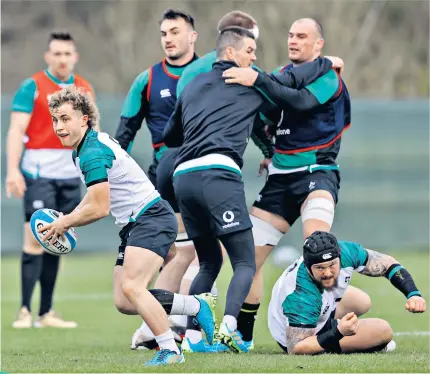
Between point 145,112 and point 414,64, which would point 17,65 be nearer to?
point 414,64

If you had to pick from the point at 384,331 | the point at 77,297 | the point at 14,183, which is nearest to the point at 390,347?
the point at 384,331

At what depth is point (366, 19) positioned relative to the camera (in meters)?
25.8

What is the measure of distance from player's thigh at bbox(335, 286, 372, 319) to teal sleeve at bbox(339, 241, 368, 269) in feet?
1.23

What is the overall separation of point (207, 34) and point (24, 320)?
15.3m

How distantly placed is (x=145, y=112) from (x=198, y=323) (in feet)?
7.57

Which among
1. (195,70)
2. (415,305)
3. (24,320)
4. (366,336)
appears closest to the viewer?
(415,305)

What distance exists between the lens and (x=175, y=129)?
8.29 metres

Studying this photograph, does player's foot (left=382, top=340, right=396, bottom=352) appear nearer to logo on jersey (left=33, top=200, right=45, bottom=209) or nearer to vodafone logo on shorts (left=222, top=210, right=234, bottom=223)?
vodafone logo on shorts (left=222, top=210, right=234, bottom=223)

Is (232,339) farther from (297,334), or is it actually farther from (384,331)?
(384,331)

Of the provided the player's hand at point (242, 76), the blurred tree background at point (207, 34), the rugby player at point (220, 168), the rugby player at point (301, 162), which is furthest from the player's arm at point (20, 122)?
the blurred tree background at point (207, 34)

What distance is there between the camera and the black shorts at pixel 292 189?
8406mm

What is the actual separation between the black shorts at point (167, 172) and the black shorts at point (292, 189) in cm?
74

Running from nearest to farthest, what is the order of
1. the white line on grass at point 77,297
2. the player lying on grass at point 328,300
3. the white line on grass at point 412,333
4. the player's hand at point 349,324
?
the player's hand at point 349,324 < the player lying on grass at point 328,300 < the white line on grass at point 412,333 < the white line on grass at point 77,297

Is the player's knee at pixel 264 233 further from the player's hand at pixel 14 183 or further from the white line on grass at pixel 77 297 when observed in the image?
the white line on grass at pixel 77 297
